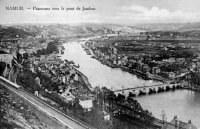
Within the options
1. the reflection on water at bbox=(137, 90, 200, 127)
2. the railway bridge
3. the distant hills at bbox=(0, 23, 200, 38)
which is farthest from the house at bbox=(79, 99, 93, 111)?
the distant hills at bbox=(0, 23, 200, 38)

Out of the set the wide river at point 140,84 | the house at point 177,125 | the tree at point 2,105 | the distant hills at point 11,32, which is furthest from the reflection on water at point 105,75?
the tree at point 2,105

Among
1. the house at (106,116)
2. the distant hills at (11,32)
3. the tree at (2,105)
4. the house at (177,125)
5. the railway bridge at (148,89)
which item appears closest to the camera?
the house at (177,125)

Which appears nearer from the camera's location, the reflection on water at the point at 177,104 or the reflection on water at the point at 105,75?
the reflection on water at the point at 177,104

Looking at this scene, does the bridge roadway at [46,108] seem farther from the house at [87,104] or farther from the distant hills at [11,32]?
the distant hills at [11,32]

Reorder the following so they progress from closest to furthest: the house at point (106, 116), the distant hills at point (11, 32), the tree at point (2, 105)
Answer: the house at point (106, 116) → the tree at point (2, 105) → the distant hills at point (11, 32)

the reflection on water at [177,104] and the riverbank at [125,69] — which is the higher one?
the riverbank at [125,69]

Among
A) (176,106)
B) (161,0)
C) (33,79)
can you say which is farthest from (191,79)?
(33,79)
